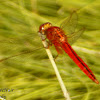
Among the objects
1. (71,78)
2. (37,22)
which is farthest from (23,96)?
(37,22)

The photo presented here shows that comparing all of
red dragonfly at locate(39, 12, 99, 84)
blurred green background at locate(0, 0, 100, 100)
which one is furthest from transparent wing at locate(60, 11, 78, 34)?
blurred green background at locate(0, 0, 100, 100)

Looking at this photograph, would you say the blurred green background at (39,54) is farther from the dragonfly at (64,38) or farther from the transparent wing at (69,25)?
the transparent wing at (69,25)

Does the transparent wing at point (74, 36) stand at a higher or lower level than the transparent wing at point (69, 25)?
lower

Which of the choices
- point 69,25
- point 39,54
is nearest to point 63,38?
point 69,25

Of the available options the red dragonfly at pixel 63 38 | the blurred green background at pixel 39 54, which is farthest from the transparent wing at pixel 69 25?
the blurred green background at pixel 39 54

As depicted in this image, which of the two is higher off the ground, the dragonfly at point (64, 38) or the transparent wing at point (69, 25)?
the transparent wing at point (69, 25)

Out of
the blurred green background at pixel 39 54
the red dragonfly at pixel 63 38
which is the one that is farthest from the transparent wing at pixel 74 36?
the blurred green background at pixel 39 54

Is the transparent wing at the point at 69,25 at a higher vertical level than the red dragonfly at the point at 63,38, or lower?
higher

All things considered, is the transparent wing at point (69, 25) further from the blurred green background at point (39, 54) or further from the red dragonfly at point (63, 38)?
the blurred green background at point (39, 54)

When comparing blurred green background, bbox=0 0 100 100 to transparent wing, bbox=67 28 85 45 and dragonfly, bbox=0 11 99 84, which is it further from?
transparent wing, bbox=67 28 85 45

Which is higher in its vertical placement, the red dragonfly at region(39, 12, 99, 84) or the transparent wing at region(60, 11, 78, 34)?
the transparent wing at region(60, 11, 78, 34)

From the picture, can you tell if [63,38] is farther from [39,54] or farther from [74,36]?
[39,54]
